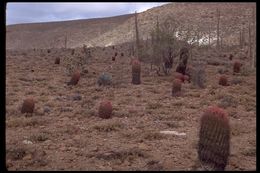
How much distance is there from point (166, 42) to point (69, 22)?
72.6 metres

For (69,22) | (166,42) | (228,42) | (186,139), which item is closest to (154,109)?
(186,139)

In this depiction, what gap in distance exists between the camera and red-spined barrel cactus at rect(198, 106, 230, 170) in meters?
8.36

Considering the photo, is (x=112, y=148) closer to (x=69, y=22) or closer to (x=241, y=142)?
(x=241, y=142)

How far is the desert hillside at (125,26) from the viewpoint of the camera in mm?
59938

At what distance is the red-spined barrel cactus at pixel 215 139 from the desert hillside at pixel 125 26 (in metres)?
37.4

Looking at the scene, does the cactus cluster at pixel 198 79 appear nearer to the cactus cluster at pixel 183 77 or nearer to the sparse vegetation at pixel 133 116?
the sparse vegetation at pixel 133 116

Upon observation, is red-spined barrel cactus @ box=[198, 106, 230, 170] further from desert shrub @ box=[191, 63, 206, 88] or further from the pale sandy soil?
desert shrub @ box=[191, 63, 206, 88]

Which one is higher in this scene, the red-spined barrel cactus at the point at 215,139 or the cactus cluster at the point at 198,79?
the cactus cluster at the point at 198,79

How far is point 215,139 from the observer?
843cm

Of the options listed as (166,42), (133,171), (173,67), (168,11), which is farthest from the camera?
(168,11)

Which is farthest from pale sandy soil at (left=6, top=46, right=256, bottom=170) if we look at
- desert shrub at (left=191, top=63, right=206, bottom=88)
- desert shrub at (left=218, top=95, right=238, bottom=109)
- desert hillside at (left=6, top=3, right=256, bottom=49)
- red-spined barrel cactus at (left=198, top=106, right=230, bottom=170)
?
desert hillside at (left=6, top=3, right=256, bottom=49)

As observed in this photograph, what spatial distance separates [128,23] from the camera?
7394 cm

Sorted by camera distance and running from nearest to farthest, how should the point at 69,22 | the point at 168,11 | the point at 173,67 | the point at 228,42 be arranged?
the point at 173,67, the point at 228,42, the point at 168,11, the point at 69,22

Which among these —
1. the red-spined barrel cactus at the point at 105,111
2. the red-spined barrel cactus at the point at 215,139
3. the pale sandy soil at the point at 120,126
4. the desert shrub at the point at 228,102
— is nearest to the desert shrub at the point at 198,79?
the pale sandy soil at the point at 120,126
